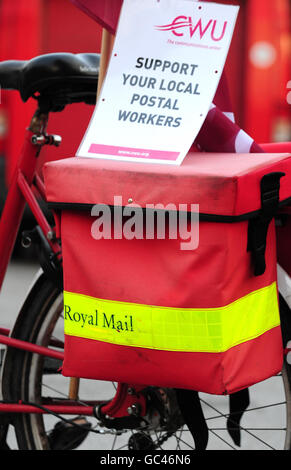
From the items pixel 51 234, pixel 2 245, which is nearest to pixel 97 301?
pixel 51 234

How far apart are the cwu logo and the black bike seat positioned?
430 mm

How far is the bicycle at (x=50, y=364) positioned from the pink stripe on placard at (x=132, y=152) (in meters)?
0.47

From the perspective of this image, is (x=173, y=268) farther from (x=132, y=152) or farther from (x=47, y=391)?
(x=47, y=391)

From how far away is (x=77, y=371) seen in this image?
78.3 inches

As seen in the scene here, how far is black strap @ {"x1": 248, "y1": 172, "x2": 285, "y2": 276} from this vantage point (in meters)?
1.83

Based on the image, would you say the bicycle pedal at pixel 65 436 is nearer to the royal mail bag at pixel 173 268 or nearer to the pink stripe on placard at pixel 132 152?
the royal mail bag at pixel 173 268

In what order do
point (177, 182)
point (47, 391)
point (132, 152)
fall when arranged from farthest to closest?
point (47, 391), point (132, 152), point (177, 182)

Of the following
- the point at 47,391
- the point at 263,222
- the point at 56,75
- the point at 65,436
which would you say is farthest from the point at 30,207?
the point at 263,222

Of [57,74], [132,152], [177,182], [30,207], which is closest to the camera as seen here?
[177,182]

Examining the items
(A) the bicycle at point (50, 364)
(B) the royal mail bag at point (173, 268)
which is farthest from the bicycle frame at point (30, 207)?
(B) the royal mail bag at point (173, 268)

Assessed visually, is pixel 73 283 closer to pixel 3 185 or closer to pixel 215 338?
pixel 215 338

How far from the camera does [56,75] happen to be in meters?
2.38
